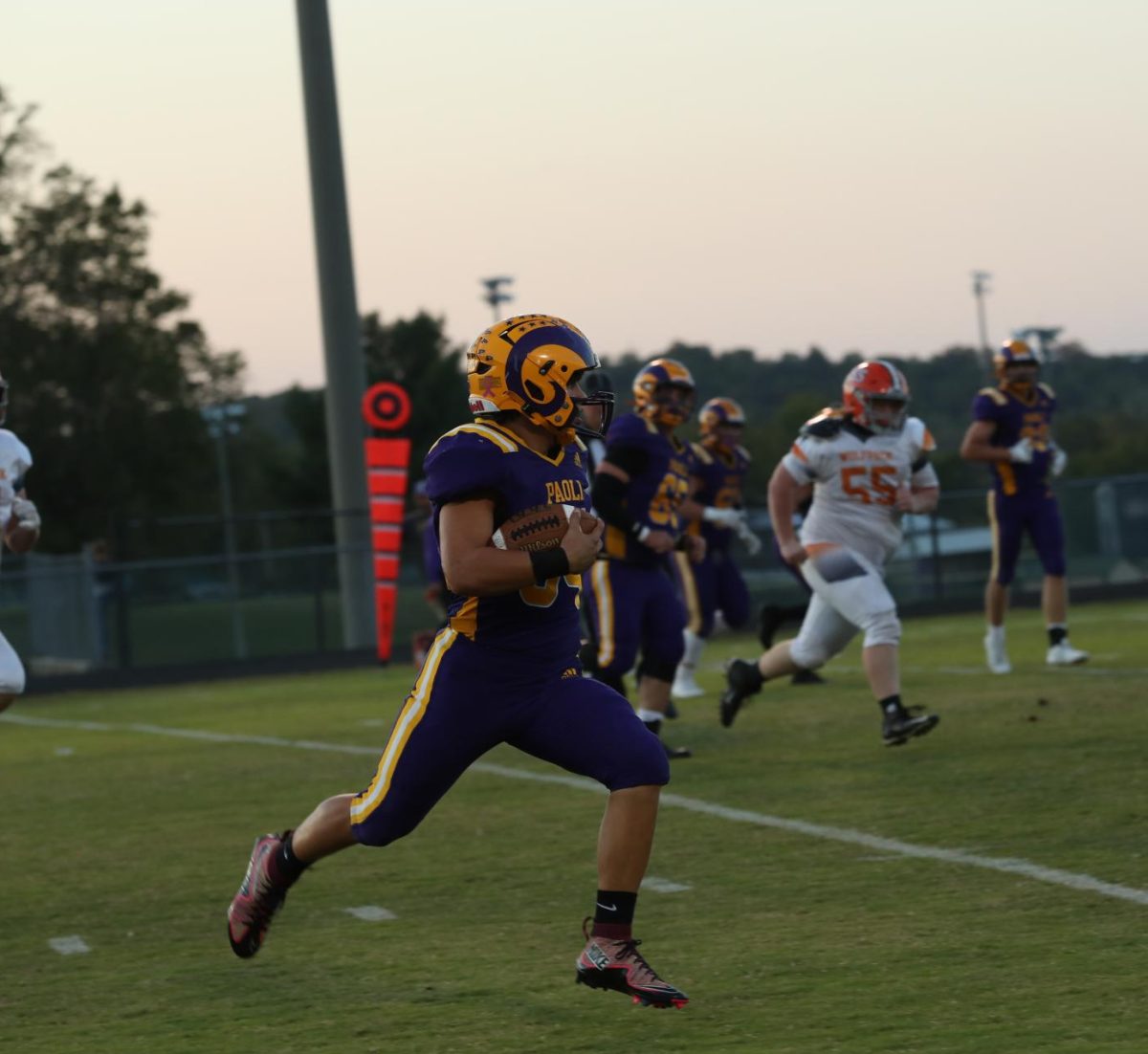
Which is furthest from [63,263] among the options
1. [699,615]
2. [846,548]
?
[846,548]

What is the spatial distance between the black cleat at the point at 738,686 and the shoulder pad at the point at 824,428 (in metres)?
1.42

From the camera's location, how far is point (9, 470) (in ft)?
27.9

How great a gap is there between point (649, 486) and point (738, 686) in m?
1.31

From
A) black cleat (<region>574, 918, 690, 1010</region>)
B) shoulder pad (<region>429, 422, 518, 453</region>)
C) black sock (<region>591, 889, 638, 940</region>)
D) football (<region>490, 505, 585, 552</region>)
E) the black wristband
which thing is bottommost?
black cleat (<region>574, 918, 690, 1010</region>)

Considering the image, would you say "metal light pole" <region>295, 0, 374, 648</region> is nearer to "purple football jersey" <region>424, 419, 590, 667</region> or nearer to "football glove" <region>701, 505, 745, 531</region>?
"football glove" <region>701, 505, 745, 531</region>

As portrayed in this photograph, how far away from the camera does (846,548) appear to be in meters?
10.4

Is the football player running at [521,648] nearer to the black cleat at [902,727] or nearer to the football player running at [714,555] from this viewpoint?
the black cleat at [902,727]

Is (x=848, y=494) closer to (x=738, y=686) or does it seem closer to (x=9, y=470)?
(x=738, y=686)

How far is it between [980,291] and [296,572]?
38.5m

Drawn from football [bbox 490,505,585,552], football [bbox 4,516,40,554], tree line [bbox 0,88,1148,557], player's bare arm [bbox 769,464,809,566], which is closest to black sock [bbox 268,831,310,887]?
football [bbox 490,505,585,552]

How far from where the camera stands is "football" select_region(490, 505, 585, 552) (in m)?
5.40

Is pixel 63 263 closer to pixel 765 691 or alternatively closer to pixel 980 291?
pixel 980 291

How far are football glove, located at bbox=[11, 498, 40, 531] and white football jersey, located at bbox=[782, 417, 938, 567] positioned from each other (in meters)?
3.85

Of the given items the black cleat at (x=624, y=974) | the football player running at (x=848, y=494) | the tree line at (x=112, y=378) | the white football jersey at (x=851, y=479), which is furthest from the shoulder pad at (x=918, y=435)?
the tree line at (x=112, y=378)
